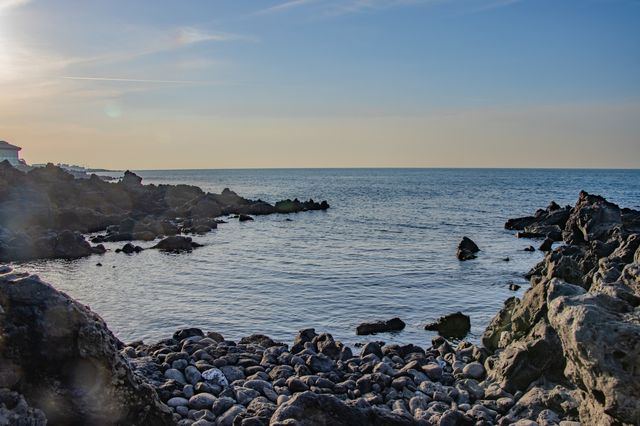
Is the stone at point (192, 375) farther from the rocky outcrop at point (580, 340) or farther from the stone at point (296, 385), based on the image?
the rocky outcrop at point (580, 340)

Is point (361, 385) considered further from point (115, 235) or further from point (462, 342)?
point (115, 235)

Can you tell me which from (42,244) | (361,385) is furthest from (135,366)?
(42,244)

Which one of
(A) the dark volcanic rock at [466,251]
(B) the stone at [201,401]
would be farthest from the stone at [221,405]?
(A) the dark volcanic rock at [466,251]

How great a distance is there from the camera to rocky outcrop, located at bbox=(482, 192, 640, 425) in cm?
768

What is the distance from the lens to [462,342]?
1778 centimetres

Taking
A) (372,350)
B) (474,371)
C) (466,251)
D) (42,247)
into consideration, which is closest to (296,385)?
(372,350)

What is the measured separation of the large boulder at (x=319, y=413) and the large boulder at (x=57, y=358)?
2.22m

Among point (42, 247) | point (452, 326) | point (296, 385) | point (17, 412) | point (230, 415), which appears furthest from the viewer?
point (42, 247)

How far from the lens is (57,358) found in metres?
7.23

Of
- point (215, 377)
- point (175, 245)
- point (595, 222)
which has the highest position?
point (595, 222)

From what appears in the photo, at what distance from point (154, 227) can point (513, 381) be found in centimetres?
4290

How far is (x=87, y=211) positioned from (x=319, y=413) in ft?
169

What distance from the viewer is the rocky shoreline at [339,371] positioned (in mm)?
7164

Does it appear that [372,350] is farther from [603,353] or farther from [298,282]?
[298,282]
